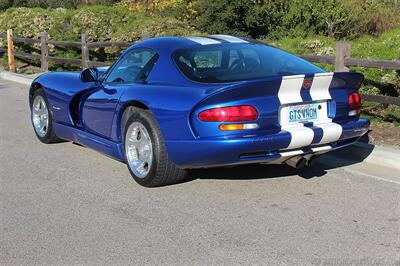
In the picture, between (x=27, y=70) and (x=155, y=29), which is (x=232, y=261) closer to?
(x=155, y=29)

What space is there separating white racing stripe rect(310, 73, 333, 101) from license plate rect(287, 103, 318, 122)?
0.27 ft

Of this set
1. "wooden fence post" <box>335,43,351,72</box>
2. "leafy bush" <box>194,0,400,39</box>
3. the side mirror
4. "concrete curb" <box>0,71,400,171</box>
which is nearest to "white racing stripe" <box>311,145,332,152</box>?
"concrete curb" <box>0,71,400,171</box>

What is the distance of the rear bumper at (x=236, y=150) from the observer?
4.70 m

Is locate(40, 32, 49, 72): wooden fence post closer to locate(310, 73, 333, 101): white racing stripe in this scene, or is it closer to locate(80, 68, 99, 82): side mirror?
locate(80, 68, 99, 82): side mirror

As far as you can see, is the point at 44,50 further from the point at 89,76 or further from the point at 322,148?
the point at 322,148

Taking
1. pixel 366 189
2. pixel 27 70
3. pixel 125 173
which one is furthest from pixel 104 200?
pixel 27 70

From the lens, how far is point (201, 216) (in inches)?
185

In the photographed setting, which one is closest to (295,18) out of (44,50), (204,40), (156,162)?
Result: (44,50)

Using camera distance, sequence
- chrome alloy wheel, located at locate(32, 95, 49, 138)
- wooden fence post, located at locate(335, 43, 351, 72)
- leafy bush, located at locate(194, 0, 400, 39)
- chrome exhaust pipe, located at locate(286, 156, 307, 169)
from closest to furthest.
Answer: chrome exhaust pipe, located at locate(286, 156, 307, 169) < chrome alloy wheel, located at locate(32, 95, 49, 138) < wooden fence post, located at locate(335, 43, 351, 72) < leafy bush, located at locate(194, 0, 400, 39)

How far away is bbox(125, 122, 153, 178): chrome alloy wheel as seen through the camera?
17.6 feet

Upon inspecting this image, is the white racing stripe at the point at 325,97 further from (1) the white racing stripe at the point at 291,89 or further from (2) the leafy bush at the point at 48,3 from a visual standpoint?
(2) the leafy bush at the point at 48,3

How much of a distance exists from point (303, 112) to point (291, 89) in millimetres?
236

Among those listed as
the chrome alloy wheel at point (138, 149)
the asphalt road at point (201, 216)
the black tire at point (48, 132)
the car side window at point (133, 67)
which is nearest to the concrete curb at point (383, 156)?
the asphalt road at point (201, 216)

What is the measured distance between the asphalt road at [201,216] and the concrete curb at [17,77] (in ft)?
31.1
